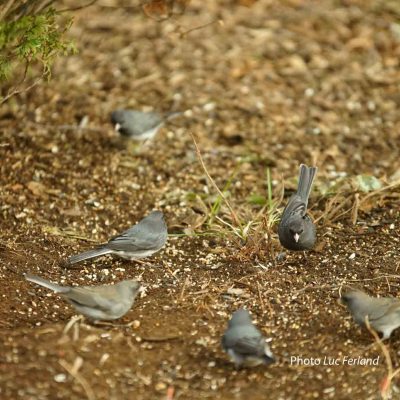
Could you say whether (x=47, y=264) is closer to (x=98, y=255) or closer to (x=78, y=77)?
(x=98, y=255)

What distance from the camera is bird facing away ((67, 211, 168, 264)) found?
20.3 feet

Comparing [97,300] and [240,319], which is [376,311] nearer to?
[240,319]

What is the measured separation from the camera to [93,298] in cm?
515

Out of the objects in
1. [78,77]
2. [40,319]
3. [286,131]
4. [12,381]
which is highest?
[12,381]

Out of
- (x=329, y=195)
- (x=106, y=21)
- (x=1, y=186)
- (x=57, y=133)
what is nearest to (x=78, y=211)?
(x=1, y=186)

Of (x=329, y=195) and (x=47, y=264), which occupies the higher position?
(x=47, y=264)

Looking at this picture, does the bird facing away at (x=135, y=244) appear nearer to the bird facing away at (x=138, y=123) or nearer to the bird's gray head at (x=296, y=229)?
the bird's gray head at (x=296, y=229)

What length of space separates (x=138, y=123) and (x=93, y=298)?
334 centimetres

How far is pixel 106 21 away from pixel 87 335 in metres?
6.56

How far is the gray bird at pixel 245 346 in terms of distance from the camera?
15.4 ft

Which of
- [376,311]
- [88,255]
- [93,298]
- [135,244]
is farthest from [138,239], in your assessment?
[376,311]

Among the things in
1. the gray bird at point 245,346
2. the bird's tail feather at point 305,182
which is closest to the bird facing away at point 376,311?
the gray bird at point 245,346

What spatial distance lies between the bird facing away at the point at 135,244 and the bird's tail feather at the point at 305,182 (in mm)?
1132

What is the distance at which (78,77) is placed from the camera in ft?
31.8
